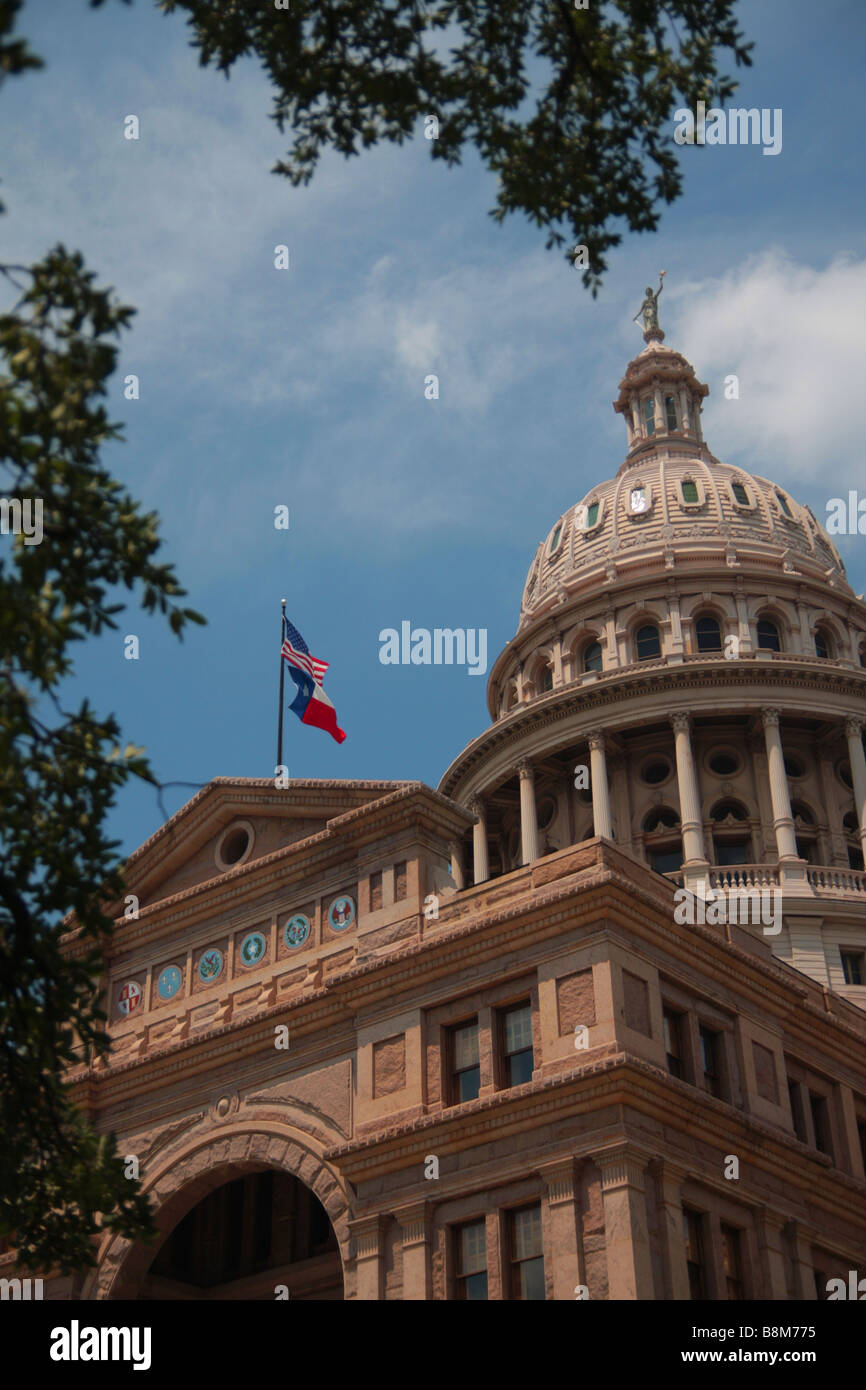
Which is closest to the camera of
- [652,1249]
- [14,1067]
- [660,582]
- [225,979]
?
[14,1067]

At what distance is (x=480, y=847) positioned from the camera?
7319 cm

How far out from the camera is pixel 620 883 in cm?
3089

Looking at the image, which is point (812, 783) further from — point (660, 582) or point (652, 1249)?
point (652, 1249)

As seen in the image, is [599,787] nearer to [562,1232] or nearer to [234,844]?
[234,844]

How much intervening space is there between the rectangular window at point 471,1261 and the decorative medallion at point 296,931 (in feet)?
26.2

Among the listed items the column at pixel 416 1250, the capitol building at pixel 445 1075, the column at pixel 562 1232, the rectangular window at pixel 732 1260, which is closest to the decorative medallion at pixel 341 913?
the capitol building at pixel 445 1075

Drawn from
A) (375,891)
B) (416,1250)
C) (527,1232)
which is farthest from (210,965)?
(527,1232)

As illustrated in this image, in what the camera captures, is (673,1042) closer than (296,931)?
Yes

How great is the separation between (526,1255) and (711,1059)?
19.9 ft

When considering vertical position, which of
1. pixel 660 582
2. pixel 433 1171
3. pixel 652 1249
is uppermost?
pixel 660 582

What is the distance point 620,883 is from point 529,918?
6.24 feet

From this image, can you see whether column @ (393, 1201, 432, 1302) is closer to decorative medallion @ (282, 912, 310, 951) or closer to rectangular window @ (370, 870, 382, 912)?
rectangular window @ (370, 870, 382, 912)

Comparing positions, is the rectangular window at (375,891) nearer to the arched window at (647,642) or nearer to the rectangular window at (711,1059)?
the rectangular window at (711,1059)
